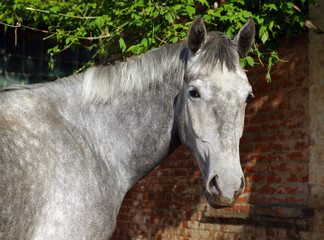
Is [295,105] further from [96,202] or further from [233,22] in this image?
[96,202]

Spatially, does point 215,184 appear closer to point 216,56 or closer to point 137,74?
point 216,56

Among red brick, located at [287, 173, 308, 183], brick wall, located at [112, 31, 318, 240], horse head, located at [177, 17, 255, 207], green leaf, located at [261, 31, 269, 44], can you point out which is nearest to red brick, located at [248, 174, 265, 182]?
brick wall, located at [112, 31, 318, 240]

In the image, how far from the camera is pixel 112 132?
3.27 metres

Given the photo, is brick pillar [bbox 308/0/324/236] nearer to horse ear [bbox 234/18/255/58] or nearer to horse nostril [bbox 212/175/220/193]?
horse ear [bbox 234/18/255/58]

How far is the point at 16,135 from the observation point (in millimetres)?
2773

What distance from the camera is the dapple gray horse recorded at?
2.73 metres

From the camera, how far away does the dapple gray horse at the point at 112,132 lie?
2.73 metres

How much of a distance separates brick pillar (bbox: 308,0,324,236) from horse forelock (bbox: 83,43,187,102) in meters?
2.41

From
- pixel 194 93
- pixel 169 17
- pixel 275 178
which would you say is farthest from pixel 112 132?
pixel 275 178

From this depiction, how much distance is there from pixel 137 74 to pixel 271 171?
9.32ft

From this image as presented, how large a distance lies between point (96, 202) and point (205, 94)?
2.90ft

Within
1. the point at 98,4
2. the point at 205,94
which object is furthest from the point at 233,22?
the point at 205,94

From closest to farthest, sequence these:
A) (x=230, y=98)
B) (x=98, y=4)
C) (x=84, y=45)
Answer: (x=230, y=98)
(x=98, y=4)
(x=84, y=45)

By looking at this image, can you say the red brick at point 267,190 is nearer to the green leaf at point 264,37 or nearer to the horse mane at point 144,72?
the green leaf at point 264,37
